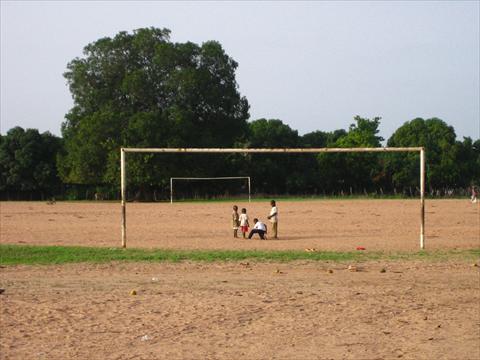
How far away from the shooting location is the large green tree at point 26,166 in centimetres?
5894

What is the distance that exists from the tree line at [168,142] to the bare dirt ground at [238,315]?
39.1 meters

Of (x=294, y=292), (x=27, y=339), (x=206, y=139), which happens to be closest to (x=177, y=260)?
(x=294, y=292)

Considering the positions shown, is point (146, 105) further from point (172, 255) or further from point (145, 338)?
point (145, 338)

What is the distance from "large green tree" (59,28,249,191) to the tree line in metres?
0.09

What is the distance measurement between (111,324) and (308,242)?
38.6ft

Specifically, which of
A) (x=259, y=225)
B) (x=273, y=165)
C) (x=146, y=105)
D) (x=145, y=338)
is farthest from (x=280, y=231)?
(x=273, y=165)

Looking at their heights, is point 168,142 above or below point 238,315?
above

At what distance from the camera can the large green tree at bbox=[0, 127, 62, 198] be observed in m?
58.9

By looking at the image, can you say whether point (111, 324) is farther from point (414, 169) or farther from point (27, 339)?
point (414, 169)

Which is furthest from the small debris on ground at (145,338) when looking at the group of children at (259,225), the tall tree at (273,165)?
the tall tree at (273,165)

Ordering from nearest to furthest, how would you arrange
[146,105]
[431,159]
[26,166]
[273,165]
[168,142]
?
[168,142] → [146,105] → [26,166] → [273,165] → [431,159]

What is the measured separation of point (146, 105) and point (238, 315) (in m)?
48.4

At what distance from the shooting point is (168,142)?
51.2 metres

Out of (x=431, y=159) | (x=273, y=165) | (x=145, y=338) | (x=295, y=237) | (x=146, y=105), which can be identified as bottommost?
(x=145, y=338)
